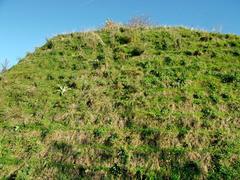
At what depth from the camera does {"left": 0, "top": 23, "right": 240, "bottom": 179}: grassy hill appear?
569 inches

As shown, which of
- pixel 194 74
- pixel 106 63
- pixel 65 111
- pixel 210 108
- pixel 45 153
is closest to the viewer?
pixel 45 153

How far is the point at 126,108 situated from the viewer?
58.9 ft

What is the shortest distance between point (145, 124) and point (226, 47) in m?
8.54

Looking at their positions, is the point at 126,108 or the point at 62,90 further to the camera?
the point at 62,90

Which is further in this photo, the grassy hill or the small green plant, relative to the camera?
the small green plant

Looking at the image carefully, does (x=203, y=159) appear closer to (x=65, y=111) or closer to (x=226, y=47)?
(x=65, y=111)

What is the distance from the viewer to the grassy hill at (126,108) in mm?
14461

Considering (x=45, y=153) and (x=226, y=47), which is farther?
(x=226, y=47)

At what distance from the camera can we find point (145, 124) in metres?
16.7

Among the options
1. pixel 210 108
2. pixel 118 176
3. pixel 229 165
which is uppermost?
pixel 210 108

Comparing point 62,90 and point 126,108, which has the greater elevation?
point 62,90

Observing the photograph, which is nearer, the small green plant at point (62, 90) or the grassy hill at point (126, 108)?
the grassy hill at point (126, 108)

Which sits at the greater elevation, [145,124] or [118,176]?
[145,124]

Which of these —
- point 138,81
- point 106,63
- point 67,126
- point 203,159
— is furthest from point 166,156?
point 106,63
